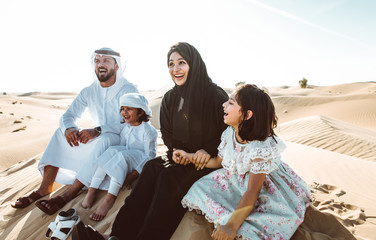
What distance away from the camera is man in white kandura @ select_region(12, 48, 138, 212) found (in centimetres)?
329

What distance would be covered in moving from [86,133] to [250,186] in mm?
2494

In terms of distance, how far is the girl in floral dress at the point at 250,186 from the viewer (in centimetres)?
178

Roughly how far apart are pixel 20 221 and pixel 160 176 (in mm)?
2112

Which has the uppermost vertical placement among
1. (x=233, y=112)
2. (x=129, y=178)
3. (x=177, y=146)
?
(x=233, y=112)

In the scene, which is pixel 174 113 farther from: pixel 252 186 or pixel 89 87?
pixel 89 87

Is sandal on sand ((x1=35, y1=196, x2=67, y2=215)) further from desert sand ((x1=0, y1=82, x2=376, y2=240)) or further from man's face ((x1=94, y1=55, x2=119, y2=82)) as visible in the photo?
man's face ((x1=94, y1=55, x2=119, y2=82))

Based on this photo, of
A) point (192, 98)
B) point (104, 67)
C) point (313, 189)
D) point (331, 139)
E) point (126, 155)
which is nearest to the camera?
point (192, 98)

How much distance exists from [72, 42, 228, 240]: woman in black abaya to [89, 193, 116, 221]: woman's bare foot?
73 centimetres

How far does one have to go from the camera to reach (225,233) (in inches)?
67.0

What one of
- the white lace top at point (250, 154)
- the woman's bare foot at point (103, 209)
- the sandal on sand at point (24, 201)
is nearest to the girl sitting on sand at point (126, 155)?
the woman's bare foot at point (103, 209)

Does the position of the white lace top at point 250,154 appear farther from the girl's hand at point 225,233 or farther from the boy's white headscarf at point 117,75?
the boy's white headscarf at point 117,75

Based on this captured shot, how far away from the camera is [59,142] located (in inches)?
135

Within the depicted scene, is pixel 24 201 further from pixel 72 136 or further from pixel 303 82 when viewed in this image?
pixel 303 82

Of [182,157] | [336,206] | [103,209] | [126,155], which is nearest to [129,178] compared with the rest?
[126,155]
